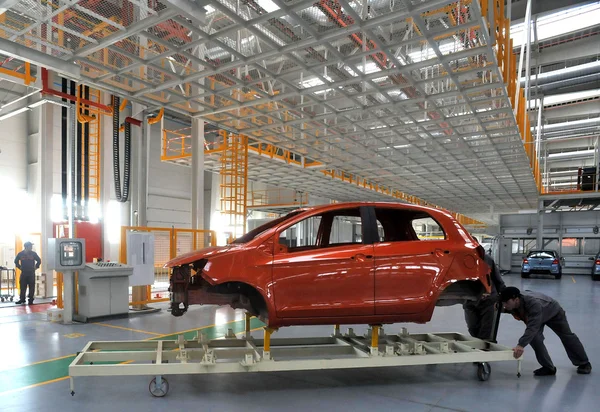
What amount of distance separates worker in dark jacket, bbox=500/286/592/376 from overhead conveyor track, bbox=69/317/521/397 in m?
0.29

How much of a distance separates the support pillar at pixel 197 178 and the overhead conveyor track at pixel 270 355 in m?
6.50

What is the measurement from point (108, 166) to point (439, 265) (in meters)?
17.5

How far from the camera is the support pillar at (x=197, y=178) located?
11.5 meters

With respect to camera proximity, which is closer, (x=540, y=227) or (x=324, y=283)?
(x=324, y=283)

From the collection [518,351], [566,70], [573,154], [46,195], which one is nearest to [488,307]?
[518,351]

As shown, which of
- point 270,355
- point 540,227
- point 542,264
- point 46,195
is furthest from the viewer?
point 540,227

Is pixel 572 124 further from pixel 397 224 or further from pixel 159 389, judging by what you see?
pixel 159 389

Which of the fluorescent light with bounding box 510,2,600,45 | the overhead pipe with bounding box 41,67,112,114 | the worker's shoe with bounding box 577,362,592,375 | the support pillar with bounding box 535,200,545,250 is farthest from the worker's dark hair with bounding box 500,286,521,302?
the support pillar with bounding box 535,200,545,250

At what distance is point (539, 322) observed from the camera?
466 cm

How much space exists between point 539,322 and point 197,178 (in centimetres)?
902

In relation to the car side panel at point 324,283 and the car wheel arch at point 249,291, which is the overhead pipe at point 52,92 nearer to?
the car wheel arch at point 249,291

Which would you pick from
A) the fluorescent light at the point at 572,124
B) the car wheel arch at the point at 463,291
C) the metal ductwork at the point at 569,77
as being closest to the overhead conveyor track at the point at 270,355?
the car wheel arch at the point at 463,291

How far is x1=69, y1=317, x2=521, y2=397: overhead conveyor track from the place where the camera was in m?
4.11

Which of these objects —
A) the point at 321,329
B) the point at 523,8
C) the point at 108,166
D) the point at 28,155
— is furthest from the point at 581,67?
the point at 28,155
